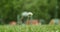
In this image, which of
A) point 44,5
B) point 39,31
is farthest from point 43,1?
point 39,31

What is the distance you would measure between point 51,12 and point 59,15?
1797 mm

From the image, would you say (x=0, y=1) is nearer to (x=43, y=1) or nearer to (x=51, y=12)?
(x=43, y=1)

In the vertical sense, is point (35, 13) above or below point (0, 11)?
above

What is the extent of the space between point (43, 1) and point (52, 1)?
1.29 meters

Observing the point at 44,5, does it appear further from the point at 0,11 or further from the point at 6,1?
the point at 6,1

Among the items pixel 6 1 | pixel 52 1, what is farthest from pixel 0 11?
pixel 52 1

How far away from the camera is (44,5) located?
20.4m

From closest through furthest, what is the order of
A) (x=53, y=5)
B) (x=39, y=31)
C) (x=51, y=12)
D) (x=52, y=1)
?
(x=39, y=31) < (x=52, y=1) < (x=53, y=5) < (x=51, y=12)

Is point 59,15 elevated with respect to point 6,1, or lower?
lower

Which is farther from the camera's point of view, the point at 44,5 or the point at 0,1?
the point at 44,5

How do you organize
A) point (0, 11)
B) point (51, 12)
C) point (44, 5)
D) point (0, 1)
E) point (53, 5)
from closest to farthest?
point (0, 1) < point (0, 11) < point (44, 5) < point (53, 5) < point (51, 12)

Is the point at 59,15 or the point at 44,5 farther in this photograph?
the point at 59,15

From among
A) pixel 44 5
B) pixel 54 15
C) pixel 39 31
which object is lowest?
pixel 54 15

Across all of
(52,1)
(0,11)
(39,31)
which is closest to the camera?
(39,31)
